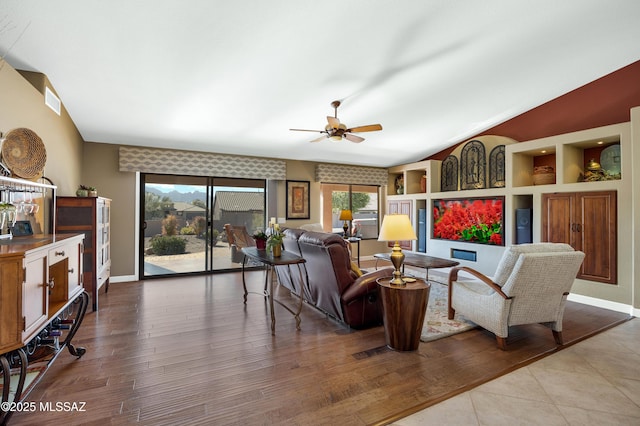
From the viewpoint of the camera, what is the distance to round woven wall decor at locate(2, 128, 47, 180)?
2703mm

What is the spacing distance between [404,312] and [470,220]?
163 inches

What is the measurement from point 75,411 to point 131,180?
452cm

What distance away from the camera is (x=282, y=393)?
2.17 m

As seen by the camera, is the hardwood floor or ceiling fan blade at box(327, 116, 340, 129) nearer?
the hardwood floor

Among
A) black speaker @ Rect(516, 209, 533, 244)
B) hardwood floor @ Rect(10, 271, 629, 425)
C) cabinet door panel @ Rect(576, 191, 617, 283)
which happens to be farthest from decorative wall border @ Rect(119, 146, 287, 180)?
cabinet door panel @ Rect(576, 191, 617, 283)

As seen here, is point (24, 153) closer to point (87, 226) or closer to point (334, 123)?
point (87, 226)

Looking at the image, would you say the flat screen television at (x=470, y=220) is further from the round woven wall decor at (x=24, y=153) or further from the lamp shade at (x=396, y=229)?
the round woven wall decor at (x=24, y=153)

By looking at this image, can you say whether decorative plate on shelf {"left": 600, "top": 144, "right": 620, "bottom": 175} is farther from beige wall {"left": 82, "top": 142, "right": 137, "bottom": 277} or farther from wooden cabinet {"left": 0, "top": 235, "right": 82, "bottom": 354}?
beige wall {"left": 82, "top": 142, "right": 137, "bottom": 277}

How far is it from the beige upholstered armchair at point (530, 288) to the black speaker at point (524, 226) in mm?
2481

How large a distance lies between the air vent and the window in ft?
16.6

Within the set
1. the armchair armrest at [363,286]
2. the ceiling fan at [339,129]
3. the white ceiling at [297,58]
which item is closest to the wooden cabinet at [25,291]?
the white ceiling at [297,58]

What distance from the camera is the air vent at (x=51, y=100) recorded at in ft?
11.3

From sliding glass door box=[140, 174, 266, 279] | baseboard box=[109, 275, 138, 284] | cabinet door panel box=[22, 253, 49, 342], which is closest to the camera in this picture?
cabinet door panel box=[22, 253, 49, 342]

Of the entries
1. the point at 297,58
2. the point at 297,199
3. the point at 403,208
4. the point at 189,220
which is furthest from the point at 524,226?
the point at 189,220
